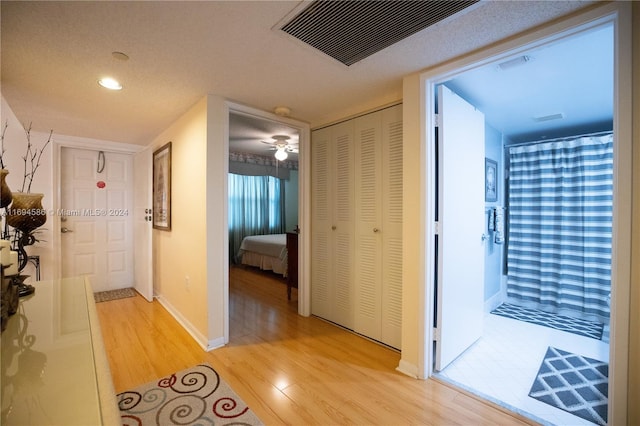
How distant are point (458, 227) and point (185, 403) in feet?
7.16

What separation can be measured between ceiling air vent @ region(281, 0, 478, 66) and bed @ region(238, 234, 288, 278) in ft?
10.8

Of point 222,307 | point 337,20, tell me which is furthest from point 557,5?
point 222,307

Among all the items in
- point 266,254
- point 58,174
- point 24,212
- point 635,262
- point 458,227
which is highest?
point 58,174

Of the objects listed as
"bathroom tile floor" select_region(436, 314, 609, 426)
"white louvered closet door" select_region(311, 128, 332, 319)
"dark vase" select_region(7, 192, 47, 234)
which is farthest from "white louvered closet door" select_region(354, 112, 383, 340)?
"dark vase" select_region(7, 192, 47, 234)

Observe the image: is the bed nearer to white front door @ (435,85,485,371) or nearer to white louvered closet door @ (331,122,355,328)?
white louvered closet door @ (331,122,355,328)

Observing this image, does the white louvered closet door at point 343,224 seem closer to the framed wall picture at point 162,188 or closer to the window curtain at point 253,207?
the framed wall picture at point 162,188

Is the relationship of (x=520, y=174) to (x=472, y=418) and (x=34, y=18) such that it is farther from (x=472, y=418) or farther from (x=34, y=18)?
(x=34, y=18)

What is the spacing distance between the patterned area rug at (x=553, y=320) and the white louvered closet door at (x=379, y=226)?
1730 millimetres

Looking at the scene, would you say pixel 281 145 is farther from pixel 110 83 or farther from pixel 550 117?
pixel 550 117

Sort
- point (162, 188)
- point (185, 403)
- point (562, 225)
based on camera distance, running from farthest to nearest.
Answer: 1. point (162, 188)
2. point (562, 225)
3. point (185, 403)

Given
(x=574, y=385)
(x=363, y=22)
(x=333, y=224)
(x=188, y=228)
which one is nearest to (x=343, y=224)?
(x=333, y=224)

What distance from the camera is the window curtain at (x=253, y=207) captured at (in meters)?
6.06

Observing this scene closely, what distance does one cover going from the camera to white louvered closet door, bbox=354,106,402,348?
2.33 metres

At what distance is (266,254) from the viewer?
4902 mm
